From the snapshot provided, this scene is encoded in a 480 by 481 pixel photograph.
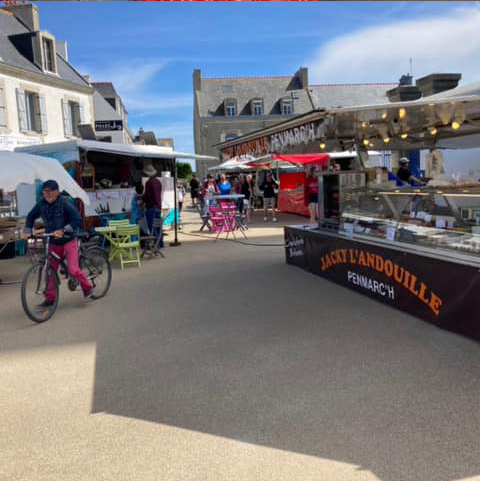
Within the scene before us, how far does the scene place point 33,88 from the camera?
66.1 ft

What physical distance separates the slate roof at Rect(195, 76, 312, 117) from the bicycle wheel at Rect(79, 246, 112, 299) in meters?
37.7

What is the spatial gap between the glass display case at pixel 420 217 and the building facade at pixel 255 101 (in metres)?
36.1

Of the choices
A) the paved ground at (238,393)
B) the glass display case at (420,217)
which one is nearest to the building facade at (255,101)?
the glass display case at (420,217)

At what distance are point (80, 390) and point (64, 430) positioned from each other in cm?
59

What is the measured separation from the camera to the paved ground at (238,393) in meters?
2.56

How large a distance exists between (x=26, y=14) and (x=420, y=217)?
23.4 metres

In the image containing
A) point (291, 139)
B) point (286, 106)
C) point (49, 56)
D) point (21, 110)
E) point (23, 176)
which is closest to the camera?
point (23, 176)

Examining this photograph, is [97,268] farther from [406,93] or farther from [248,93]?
Answer: [248,93]

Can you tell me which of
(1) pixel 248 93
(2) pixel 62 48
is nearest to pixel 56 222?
(2) pixel 62 48

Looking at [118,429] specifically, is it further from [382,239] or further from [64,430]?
[382,239]

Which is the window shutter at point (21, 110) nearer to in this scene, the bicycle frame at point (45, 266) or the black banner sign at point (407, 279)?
the bicycle frame at point (45, 266)

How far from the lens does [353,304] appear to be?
5.49 metres

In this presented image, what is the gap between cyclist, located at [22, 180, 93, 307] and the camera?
17.9ft

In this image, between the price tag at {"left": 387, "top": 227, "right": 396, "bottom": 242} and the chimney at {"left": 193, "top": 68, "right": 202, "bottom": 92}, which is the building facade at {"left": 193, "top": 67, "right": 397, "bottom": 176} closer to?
the chimney at {"left": 193, "top": 68, "right": 202, "bottom": 92}
